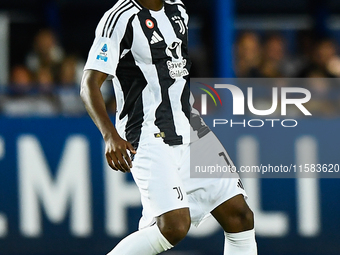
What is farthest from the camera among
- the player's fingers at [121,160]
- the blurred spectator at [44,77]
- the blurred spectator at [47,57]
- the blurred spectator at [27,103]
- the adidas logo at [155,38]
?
the blurred spectator at [47,57]

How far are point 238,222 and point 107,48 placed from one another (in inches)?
45.4

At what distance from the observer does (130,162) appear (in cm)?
306

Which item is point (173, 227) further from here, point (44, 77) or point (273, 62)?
point (273, 62)

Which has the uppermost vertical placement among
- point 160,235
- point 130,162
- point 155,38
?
point 155,38

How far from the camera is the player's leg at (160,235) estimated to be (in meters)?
3.24

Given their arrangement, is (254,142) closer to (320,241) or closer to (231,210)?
A: (320,241)

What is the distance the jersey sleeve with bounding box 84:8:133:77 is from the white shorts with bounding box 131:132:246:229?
1.48 ft

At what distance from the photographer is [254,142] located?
5.52 meters

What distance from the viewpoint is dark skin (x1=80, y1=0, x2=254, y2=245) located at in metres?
3.03

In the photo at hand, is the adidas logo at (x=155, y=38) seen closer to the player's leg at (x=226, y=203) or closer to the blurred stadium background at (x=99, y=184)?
the player's leg at (x=226, y=203)

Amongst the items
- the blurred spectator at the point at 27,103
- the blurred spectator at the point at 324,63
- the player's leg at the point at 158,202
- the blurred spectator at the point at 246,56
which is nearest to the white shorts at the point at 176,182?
the player's leg at the point at 158,202

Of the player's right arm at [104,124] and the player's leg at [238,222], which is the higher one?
the player's right arm at [104,124]

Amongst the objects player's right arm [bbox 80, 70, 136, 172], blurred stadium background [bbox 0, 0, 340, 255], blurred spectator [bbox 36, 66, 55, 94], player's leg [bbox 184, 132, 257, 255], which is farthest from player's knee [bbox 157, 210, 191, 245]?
blurred spectator [bbox 36, 66, 55, 94]

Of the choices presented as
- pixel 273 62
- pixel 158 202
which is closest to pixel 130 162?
pixel 158 202
